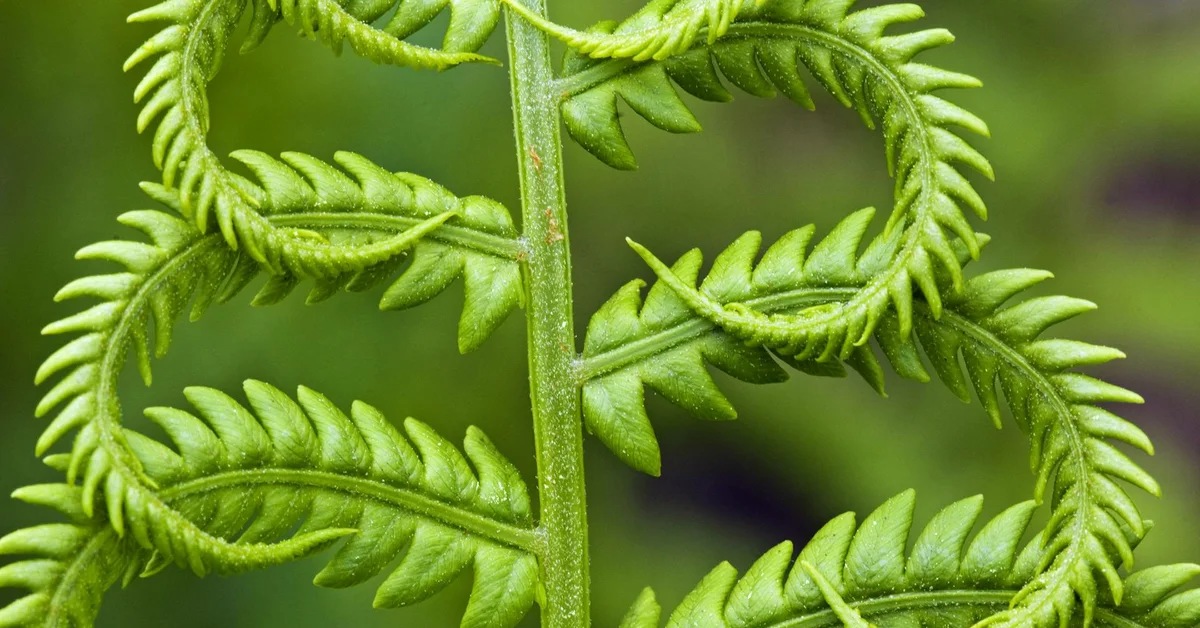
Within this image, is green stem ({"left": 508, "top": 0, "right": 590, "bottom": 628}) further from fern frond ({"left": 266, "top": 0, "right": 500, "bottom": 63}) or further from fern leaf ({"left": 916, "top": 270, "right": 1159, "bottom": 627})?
fern leaf ({"left": 916, "top": 270, "right": 1159, "bottom": 627})

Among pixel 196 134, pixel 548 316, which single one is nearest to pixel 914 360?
pixel 548 316

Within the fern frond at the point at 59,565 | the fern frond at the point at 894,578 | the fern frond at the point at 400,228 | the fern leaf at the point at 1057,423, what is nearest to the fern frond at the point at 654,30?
the fern frond at the point at 400,228

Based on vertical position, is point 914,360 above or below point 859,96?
below

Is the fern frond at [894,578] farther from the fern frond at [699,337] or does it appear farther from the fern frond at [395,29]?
the fern frond at [395,29]

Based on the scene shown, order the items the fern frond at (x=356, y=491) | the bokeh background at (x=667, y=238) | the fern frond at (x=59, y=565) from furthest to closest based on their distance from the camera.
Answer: the bokeh background at (x=667, y=238) → the fern frond at (x=356, y=491) → the fern frond at (x=59, y=565)

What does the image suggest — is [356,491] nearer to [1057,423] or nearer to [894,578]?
[894,578]

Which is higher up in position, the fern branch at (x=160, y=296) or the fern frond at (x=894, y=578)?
the fern branch at (x=160, y=296)
